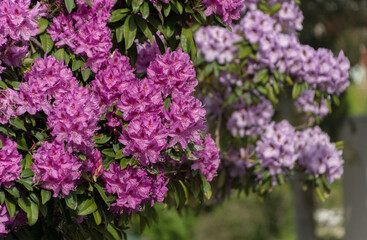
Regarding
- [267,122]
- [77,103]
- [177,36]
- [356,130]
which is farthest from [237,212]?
[77,103]

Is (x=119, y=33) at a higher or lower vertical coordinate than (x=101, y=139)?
higher

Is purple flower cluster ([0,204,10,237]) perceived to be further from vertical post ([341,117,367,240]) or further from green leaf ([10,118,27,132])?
vertical post ([341,117,367,240])

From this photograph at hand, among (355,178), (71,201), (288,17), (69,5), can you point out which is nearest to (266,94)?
(288,17)

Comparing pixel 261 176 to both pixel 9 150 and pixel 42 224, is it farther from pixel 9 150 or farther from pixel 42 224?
pixel 9 150

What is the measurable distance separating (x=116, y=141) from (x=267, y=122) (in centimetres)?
214

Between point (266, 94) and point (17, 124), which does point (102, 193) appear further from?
point (266, 94)

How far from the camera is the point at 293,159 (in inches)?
170

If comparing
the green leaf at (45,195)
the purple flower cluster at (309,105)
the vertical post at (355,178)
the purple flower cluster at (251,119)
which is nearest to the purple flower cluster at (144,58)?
the green leaf at (45,195)

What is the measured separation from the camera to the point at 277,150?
429 centimetres

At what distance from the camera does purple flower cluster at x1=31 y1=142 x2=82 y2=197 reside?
2.49 m

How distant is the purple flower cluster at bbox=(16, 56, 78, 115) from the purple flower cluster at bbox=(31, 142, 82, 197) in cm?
16

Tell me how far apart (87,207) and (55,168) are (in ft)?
0.83

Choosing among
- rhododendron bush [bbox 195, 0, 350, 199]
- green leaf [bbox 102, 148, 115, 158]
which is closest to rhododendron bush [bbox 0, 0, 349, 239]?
green leaf [bbox 102, 148, 115, 158]

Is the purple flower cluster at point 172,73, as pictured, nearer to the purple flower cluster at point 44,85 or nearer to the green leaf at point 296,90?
the purple flower cluster at point 44,85
